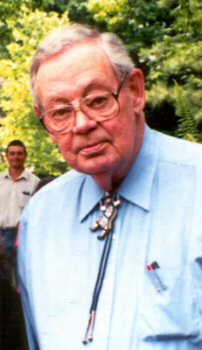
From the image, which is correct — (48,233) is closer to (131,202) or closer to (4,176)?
(131,202)

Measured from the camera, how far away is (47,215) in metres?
1.98

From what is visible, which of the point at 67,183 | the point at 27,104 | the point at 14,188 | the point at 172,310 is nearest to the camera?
the point at 172,310

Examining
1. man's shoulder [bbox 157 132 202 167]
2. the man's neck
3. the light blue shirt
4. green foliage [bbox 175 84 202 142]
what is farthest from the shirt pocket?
the man's neck

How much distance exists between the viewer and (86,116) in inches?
67.7

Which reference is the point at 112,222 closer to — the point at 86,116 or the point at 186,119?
the point at 86,116

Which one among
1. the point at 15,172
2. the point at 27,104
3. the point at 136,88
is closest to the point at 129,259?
the point at 136,88

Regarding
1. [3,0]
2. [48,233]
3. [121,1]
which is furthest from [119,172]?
[121,1]

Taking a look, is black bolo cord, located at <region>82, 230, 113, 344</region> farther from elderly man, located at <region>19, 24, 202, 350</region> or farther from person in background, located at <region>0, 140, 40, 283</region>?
person in background, located at <region>0, 140, 40, 283</region>

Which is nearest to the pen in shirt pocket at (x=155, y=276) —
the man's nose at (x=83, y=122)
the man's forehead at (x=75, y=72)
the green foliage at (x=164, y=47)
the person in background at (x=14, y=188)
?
the man's nose at (x=83, y=122)

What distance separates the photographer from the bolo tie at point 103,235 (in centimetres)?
171

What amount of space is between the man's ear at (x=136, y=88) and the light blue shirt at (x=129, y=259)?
0.10m

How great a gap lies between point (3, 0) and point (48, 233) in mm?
5402

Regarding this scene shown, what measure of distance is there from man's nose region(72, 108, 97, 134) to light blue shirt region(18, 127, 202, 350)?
23cm

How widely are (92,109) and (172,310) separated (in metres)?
0.67
